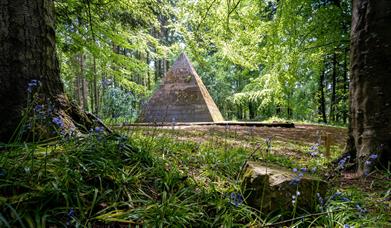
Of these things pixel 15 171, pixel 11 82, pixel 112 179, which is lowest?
pixel 112 179

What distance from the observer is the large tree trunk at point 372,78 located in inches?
96.9

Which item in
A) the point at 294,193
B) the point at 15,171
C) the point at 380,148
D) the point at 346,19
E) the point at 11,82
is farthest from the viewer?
the point at 346,19

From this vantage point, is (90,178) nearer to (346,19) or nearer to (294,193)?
(294,193)

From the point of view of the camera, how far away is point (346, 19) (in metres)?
6.57

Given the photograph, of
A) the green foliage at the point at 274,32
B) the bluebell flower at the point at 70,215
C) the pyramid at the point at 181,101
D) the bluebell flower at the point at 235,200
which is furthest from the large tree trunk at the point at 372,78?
the pyramid at the point at 181,101

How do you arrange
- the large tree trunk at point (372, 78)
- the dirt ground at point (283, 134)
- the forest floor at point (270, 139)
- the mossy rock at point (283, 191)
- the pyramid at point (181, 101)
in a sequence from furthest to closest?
the pyramid at point (181, 101) < the dirt ground at point (283, 134) < the forest floor at point (270, 139) < the large tree trunk at point (372, 78) < the mossy rock at point (283, 191)

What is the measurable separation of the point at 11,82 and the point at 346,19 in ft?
23.8

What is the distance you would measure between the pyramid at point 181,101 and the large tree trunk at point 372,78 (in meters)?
8.29

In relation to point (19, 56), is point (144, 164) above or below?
below

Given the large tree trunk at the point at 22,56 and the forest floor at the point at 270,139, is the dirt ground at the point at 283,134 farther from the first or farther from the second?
the large tree trunk at the point at 22,56

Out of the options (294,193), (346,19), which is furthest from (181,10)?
(294,193)

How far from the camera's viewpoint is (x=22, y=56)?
2188 millimetres

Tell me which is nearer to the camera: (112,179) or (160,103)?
(112,179)

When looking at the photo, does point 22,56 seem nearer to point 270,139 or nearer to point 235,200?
point 235,200
